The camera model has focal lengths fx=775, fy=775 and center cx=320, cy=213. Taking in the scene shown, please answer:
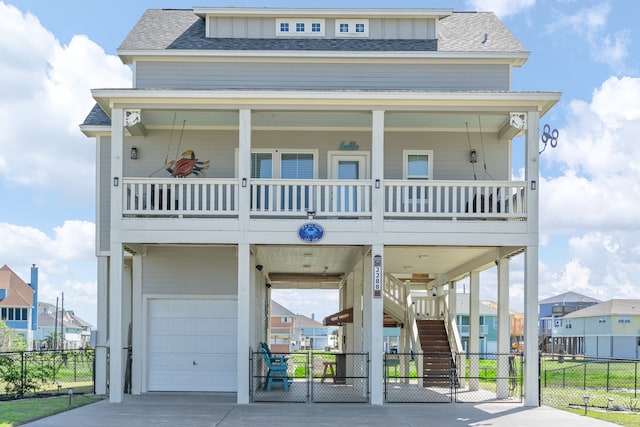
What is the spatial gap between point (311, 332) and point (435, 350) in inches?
3010

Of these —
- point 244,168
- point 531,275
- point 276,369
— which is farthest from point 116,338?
point 531,275

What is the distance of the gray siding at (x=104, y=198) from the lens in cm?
1823

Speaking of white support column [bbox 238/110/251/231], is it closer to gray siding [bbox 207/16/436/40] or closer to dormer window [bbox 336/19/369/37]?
gray siding [bbox 207/16/436/40]

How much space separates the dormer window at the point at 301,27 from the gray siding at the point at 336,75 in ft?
4.86

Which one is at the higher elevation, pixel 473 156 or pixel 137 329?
pixel 473 156

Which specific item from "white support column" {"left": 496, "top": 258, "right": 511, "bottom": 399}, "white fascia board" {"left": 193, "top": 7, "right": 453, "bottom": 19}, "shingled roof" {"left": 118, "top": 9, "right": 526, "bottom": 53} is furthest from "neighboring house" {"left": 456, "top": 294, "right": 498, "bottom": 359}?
"white fascia board" {"left": 193, "top": 7, "right": 453, "bottom": 19}

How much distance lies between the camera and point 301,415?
13.5m

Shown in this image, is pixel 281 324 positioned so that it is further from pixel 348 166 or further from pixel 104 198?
pixel 348 166

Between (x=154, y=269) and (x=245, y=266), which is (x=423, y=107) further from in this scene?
(x=154, y=269)

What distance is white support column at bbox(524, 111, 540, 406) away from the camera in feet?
48.9

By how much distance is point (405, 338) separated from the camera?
22.2 meters

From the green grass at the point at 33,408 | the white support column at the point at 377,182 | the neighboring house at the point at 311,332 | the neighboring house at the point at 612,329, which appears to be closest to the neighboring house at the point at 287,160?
the white support column at the point at 377,182

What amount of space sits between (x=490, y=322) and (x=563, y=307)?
30127 mm

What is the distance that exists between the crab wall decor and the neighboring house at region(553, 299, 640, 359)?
187 feet
